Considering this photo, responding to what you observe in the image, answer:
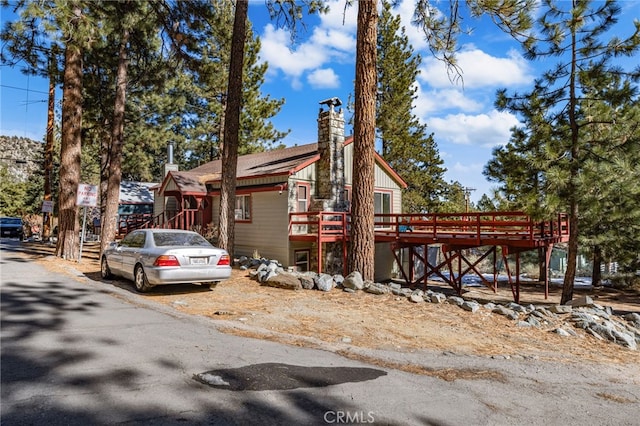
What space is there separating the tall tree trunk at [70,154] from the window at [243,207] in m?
6.29

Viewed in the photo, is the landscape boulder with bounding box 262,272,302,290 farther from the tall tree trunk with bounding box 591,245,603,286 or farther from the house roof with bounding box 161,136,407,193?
the tall tree trunk with bounding box 591,245,603,286

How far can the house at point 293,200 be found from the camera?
51.4 feet

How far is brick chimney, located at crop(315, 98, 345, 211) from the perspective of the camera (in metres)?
16.6

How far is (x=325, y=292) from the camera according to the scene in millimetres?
9359

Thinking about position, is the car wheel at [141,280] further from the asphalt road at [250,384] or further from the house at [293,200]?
the house at [293,200]

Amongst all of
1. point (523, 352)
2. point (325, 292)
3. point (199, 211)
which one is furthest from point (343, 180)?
point (523, 352)

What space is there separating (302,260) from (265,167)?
15.6ft

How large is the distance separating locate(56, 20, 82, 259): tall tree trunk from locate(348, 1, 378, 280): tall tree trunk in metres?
10.9

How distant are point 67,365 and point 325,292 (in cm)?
588

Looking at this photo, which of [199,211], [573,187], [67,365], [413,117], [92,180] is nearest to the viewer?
[67,365]

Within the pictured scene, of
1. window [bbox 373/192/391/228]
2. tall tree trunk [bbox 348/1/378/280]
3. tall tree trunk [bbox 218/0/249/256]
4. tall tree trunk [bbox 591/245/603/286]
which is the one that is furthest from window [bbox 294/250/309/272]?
tall tree trunk [bbox 591/245/603/286]

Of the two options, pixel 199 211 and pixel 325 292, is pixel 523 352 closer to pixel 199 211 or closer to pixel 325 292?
pixel 325 292

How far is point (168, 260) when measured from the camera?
8.17 metres

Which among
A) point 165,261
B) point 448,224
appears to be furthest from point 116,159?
point 448,224
